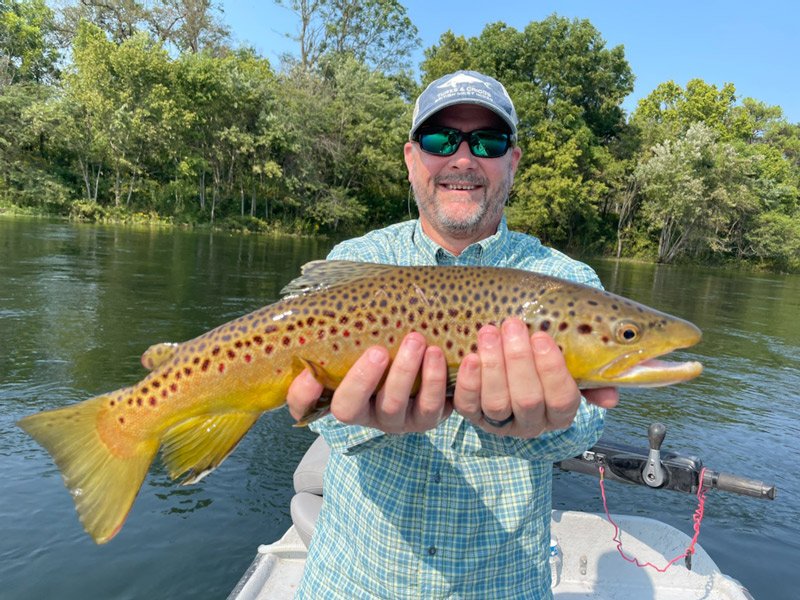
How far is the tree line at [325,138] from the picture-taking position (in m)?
41.9

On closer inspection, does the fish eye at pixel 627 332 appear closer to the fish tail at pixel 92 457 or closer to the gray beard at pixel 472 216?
the gray beard at pixel 472 216

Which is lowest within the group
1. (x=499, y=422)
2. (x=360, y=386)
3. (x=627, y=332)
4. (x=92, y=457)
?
(x=92, y=457)

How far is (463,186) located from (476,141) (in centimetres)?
26

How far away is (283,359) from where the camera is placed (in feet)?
7.78

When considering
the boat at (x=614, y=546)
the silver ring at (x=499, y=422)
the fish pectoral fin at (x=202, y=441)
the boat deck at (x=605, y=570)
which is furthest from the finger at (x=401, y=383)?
the boat deck at (x=605, y=570)

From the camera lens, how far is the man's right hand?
2139mm

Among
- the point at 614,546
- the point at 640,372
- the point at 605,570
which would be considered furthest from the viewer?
the point at 614,546

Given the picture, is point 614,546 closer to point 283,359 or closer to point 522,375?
→ point 522,375

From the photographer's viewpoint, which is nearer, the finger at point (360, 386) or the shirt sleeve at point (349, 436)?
the finger at point (360, 386)

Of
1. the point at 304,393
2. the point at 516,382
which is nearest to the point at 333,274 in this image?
the point at 304,393

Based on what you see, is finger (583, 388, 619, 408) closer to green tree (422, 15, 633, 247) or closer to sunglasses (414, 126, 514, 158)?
Answer: sunglasses (414, 126, 514, 158)

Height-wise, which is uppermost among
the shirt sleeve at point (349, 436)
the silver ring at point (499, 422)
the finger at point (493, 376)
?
the finger at point (493, 376)

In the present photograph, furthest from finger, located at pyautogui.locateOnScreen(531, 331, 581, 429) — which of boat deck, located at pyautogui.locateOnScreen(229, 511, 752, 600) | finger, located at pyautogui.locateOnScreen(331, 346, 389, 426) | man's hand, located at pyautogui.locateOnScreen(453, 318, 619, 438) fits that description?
boat deck, located at pyautogui.locateOnScreen(229, 511, 752, 600)

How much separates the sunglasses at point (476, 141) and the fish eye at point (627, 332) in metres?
1.11
